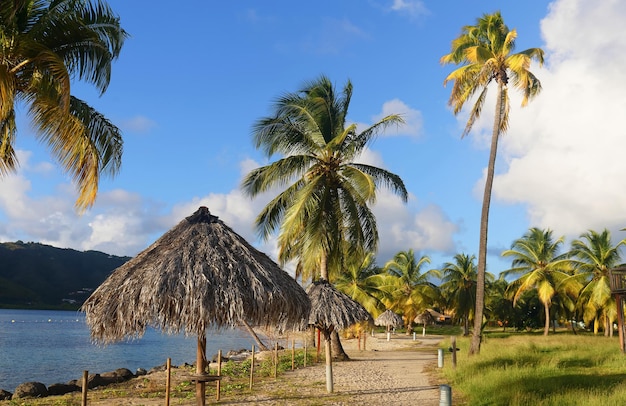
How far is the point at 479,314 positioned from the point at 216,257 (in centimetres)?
1531

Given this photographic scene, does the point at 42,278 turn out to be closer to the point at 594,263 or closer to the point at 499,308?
the point at 499,308

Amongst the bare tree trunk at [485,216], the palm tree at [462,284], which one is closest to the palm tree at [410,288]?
the palm tree at [462,284]

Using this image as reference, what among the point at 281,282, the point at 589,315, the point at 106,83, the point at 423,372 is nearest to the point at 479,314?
the point at 423,372

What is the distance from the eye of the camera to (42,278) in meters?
131

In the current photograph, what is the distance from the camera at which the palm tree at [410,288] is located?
45.9 meters

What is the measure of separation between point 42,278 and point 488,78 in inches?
5304

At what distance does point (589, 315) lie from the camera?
38.3 m

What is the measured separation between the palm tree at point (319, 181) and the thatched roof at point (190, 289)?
9988 mm

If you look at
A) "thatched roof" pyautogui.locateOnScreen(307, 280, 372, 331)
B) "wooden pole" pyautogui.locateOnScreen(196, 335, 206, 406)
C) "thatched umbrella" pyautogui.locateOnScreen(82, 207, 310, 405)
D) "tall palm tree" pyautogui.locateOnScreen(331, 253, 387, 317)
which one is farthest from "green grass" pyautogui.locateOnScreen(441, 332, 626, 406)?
"tall palm tree" pyautogui.locateOnScreen(331, 253, 387, 317)

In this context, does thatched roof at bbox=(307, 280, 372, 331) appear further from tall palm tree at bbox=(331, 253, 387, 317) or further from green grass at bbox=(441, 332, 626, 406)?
tall palm tree at bbox=(331, 253, 387, 317)

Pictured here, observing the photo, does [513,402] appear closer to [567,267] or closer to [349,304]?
[349,304]

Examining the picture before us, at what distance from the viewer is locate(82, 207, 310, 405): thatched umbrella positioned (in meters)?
7.74

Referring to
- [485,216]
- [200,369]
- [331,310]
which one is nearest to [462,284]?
[485,216]

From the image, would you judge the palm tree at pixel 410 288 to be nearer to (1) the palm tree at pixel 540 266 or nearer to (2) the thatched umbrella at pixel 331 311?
(1) the palm tree at pixel 540 266
